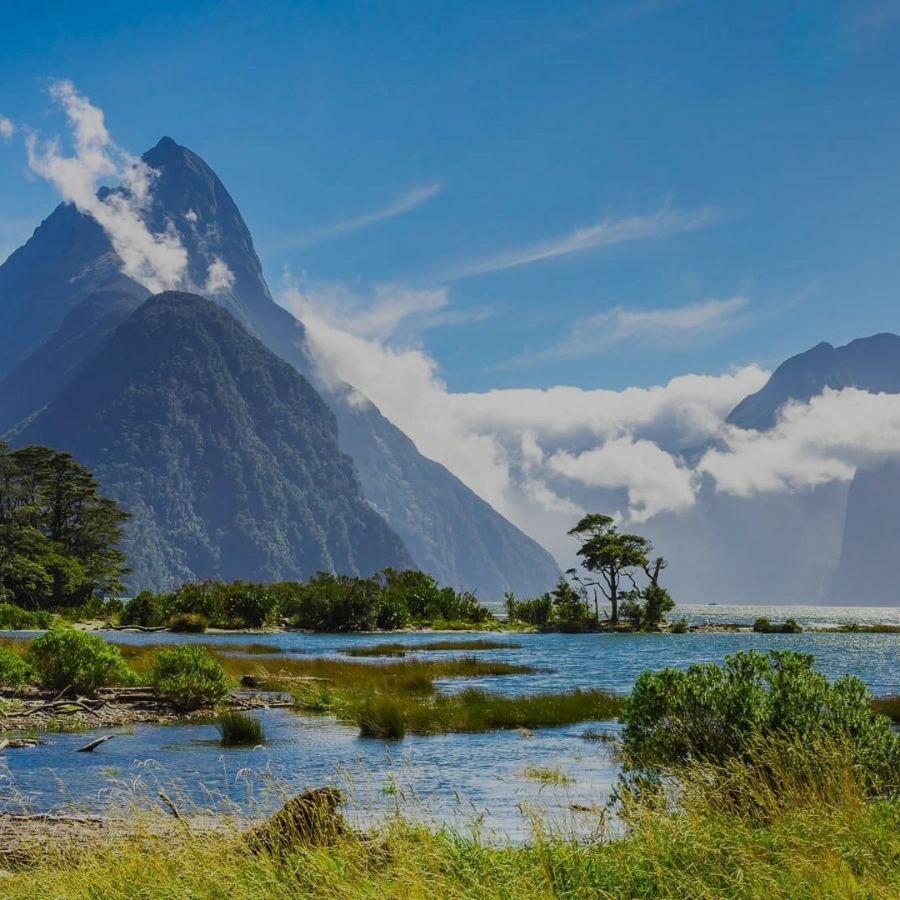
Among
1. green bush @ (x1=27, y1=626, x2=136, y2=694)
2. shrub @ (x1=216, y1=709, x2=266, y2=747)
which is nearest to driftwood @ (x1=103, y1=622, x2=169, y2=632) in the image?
green bush @ (x1=27, y1=626, x2=136, y2=694)

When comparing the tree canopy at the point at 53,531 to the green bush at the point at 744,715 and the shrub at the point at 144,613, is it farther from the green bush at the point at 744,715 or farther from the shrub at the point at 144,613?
the green bush at the point at 744,715

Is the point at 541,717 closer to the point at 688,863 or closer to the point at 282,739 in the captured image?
the point at 282,739

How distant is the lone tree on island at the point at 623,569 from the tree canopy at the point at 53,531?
53.6 metres

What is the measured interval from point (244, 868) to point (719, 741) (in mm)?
8157

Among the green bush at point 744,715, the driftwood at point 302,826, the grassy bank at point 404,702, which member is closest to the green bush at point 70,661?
the grassy bank at point 404,702

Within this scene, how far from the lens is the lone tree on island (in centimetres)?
10244

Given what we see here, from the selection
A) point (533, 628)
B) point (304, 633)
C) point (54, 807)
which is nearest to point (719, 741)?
point (54, 807)

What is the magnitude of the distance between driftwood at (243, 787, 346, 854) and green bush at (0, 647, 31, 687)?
791 inches

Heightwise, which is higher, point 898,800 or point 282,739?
point 898,800

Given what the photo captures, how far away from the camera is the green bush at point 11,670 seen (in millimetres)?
26816

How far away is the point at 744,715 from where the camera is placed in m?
13.5

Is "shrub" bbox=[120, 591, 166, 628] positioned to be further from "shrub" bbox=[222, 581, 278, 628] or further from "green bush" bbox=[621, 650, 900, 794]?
"green bush" bbox=[621, 650, 900, 794]

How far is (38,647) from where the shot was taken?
27969 mm

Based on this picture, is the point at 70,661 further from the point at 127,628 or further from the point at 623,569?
the point at 623,569
